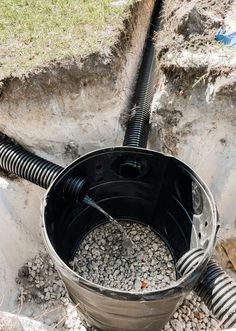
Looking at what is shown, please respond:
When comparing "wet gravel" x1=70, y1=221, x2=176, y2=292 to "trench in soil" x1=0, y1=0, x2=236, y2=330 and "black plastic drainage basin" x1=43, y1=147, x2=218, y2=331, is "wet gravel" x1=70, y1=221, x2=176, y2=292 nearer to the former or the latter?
"black plastic drainage basin" x1=43, y1=147, x2=218, y2=331

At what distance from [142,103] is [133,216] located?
0.65 metres

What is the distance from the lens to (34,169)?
6.08ft

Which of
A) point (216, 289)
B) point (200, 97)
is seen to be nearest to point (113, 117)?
point (200, 97)

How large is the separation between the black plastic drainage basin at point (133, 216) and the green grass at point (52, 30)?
23.0 inches

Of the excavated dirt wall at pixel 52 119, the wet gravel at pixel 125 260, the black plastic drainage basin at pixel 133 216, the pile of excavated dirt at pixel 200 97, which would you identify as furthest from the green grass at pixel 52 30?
the wet gravel at pixel 125 260

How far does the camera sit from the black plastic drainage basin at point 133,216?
54.2 inches

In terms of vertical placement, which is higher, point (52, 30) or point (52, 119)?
point (52, 30)

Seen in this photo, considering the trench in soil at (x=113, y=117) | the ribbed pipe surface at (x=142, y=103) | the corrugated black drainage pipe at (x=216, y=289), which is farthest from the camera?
the ribbed pipe surface at (x=142, y=103)

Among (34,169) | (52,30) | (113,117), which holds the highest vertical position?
(52,30)

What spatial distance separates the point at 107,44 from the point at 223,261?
139 centimetres

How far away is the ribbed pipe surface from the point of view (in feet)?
6.58

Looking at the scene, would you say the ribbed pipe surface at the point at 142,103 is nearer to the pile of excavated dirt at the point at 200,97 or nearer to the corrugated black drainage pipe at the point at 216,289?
the pile of excavated dirt at the point at 200,97

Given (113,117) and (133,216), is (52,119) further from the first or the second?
(133,216)

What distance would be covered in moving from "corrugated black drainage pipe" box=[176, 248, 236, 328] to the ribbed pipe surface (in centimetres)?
66
